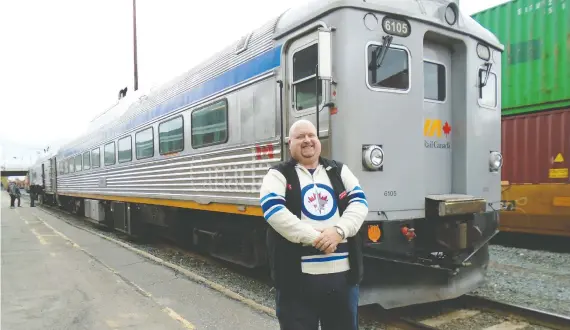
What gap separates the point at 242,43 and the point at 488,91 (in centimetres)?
307

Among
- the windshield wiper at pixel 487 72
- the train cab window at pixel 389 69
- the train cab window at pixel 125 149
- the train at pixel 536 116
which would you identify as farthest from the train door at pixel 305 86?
the train cab window at pixel 125 149

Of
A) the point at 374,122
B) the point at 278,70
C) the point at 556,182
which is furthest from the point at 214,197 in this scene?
the point at 556,182

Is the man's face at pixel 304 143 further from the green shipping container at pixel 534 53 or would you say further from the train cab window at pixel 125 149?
the train cab window at pixel 125 149

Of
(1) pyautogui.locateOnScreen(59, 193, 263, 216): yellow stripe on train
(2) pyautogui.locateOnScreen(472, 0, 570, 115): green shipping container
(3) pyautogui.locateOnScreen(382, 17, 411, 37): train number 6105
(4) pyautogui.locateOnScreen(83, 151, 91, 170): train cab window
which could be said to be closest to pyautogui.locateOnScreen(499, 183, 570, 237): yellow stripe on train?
→ (2) pyautogui.locateOnScreen(472, 0, 570, 115): green shipping container

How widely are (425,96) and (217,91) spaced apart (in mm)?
2833

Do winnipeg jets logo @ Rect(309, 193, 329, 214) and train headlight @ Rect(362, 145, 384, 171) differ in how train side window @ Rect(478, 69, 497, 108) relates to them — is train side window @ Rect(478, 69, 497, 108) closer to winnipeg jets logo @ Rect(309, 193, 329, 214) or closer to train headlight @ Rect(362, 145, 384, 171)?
train headlight @ Rect(362, 145, 384, 171)

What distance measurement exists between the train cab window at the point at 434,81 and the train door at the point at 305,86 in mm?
1291

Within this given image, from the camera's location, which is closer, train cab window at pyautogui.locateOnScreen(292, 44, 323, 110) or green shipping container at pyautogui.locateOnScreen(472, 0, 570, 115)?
train cab window at pyautogui.locateOnScreen(292, 44, 323, 110)

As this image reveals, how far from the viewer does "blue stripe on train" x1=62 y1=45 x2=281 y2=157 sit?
206 inches

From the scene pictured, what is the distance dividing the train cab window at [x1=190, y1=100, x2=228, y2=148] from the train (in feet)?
17.3

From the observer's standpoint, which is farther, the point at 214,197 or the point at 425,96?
the point at 214,197

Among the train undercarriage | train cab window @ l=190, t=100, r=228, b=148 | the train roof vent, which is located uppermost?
the train roof vent

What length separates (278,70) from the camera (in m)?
5.04

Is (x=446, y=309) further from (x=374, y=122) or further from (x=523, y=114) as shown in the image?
(x=523, y=114)
